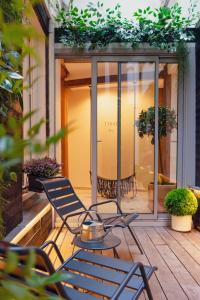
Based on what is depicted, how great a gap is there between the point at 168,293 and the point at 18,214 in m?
1.52

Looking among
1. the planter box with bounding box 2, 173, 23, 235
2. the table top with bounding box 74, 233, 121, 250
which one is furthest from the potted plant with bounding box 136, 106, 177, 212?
the planter box with bounding box 2, 173, 23, 235

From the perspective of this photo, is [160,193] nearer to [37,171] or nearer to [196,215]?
[196,215]

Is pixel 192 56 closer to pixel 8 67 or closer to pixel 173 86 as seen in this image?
pixel 173 86

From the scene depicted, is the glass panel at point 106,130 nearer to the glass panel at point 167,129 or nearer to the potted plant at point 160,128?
the potted plant at point 160,128

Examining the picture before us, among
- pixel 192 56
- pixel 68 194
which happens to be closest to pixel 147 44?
pixel 192 56

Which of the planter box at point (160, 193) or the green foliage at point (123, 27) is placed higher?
the green foliage at point (123, 27)

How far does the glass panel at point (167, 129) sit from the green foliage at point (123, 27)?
0.46 m

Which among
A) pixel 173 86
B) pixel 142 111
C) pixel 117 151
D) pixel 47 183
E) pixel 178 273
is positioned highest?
pixel 173 86

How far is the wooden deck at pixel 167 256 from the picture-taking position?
7.93 ft

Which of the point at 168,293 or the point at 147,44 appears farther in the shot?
the point at 147,44

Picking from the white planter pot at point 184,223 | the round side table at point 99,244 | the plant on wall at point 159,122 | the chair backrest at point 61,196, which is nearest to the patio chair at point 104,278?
the round side table at point 99,244

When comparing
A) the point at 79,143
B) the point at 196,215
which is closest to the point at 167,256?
the point at 196,215

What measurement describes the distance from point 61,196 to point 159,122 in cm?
219

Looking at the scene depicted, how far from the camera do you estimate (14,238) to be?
2281 millimetres
